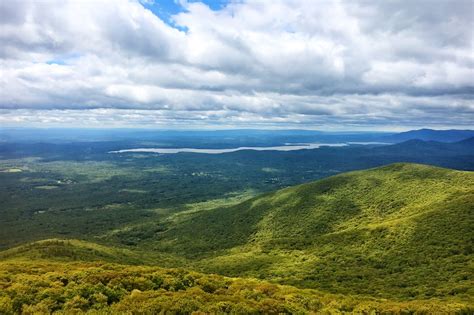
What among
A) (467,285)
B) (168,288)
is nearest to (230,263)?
(467,285)

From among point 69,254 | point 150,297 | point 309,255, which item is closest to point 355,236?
point 309,255

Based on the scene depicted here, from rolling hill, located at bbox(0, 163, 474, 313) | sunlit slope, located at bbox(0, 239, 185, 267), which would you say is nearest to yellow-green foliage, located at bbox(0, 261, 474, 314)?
rolling hill, located at bbox(0, 163, 474, 313)

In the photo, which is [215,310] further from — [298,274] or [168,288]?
[298,274]

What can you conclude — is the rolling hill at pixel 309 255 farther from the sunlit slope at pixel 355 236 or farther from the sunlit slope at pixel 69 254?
the sunlit slope at pixel 69 254

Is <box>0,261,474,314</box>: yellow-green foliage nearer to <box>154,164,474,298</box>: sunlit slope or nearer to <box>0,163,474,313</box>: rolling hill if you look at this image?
<box>0,163,474,313</box>: rolling hill

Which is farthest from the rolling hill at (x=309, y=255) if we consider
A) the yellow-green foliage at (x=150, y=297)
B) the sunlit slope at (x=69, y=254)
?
the sunlit slope at (x=69, y=254)

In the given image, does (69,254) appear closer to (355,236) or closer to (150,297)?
(150,297)
